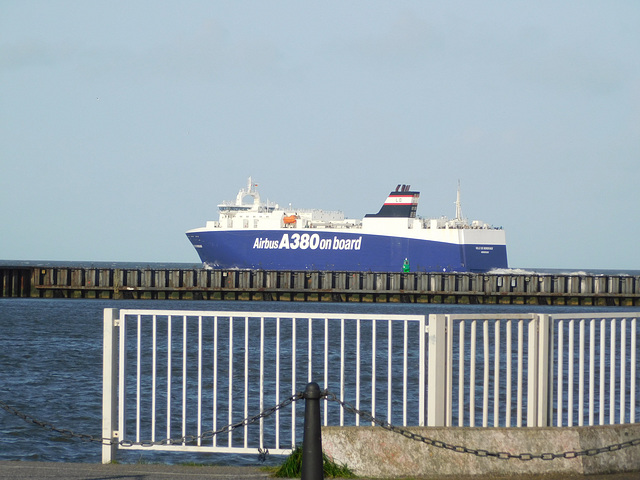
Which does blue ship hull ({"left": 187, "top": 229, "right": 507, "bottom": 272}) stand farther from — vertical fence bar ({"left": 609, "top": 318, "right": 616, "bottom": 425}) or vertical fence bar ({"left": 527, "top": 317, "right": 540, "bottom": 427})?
vertical fence bar ({"left": 527, "top": 317, "right": 540, "bottom": 427})

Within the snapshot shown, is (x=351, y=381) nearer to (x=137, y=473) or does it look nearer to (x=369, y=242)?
(x=137, y=473)

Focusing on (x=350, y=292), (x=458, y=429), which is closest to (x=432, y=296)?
(x=350, y=292)

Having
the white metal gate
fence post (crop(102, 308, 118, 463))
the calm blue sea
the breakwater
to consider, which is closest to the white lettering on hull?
the breakwater

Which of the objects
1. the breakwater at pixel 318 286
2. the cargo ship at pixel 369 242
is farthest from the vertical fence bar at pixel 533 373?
the cargo ship at pixel 369 242

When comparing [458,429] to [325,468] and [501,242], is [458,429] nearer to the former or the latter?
[325,468]

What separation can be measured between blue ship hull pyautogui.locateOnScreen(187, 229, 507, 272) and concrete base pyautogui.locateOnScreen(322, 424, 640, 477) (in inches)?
1950

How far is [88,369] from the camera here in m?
16.9

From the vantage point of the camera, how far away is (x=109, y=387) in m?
5.97

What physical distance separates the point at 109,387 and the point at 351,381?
351 inches

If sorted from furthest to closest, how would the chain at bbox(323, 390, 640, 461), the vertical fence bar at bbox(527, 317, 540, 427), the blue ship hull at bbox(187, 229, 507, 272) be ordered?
the blue ship hull at bbox(187, 229, 507, 272) < the vertical fence bar at bbox(527, 317, 540, 427) < the chain at bbox(323, 390, 640, 461)

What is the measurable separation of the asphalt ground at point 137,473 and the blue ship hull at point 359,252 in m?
49.5

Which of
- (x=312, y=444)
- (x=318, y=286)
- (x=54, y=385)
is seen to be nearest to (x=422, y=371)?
(x=312, y=444)

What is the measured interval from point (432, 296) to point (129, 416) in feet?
92.5

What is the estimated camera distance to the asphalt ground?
17.3ft
